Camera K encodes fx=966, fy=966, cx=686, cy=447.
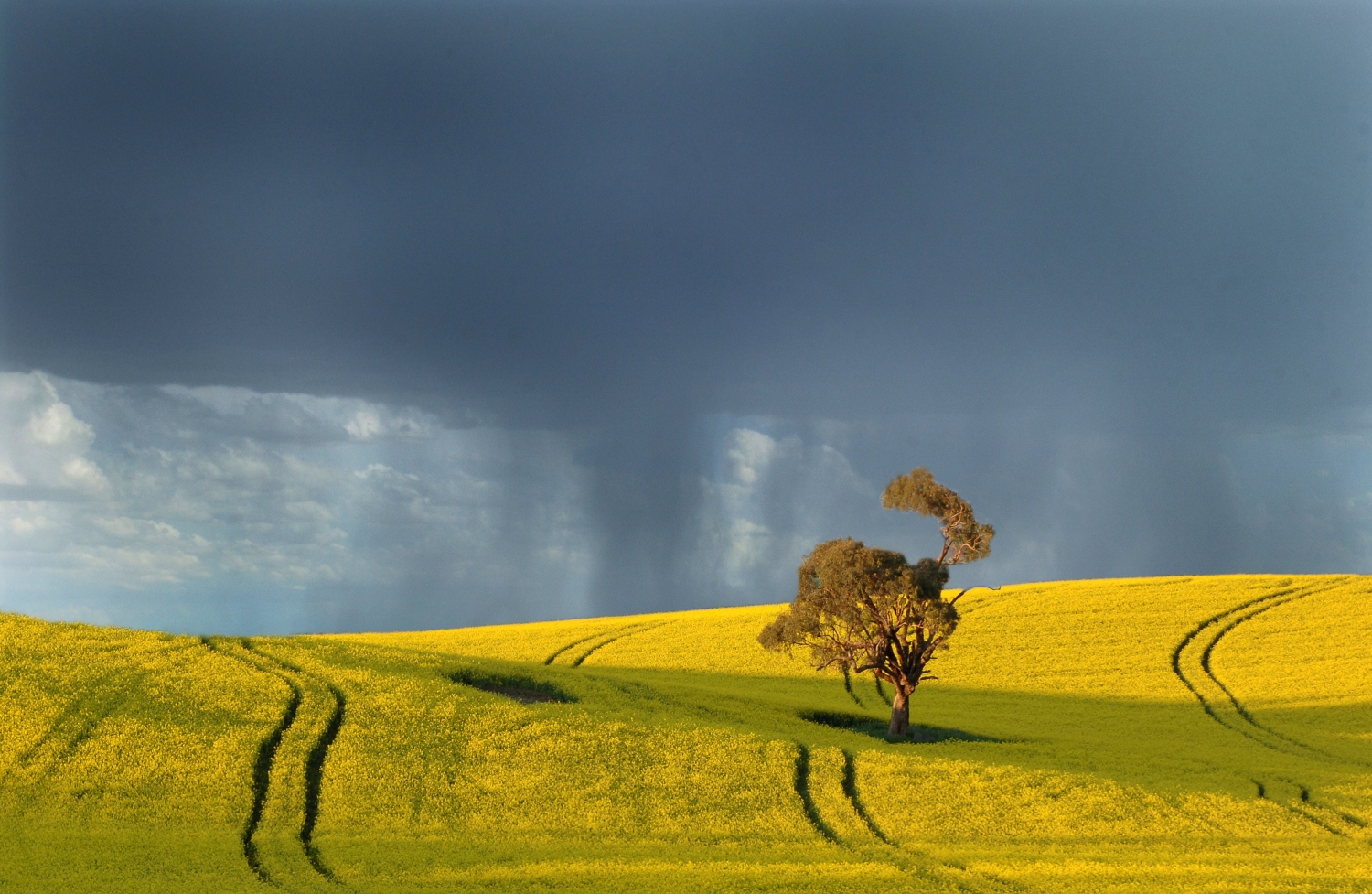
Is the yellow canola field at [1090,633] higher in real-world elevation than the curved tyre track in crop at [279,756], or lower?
higher

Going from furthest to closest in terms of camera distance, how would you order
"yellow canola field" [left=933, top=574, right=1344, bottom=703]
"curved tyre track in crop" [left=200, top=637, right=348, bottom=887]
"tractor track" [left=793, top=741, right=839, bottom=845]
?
"yellow canola field" [left=933, top=574, right=1344, bottom=703] < "tractor track" [left=793, top=741, right=839, bottom=845] < "curved tyre track in crop" [left=200, top=637, right=348, bottom=887]

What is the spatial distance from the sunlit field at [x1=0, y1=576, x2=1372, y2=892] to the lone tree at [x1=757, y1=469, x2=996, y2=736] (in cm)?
353

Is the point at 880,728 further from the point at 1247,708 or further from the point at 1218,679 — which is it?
the point at 1218,679

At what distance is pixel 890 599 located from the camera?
43.1 m

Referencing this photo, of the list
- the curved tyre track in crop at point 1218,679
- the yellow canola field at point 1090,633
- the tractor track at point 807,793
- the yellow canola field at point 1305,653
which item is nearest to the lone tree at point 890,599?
the tractor track at point 807,793

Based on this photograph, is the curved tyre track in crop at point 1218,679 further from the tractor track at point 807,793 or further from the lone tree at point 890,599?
the tractor track at point 807,793

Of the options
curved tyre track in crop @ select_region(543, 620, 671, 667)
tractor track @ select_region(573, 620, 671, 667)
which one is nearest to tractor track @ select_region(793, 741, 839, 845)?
curved tyre track in crop @ select_region(543, 620, 671, 667)

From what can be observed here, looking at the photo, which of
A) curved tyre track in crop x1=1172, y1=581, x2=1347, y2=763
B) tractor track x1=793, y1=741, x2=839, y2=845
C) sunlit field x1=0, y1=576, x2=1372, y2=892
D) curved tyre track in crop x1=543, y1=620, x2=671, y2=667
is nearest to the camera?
sunlit field x1=0, y1=576, x2=1372, y2=892

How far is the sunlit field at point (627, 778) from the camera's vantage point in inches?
982

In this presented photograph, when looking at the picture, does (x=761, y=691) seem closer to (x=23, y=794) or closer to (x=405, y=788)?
(x=405, y=788)

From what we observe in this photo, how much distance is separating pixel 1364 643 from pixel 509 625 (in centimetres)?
5902

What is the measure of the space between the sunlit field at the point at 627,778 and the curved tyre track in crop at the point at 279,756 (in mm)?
118

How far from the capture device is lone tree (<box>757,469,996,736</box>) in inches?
1670

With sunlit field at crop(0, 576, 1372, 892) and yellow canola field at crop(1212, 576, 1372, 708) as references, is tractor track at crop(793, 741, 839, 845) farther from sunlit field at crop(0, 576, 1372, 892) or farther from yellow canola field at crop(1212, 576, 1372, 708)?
yellow canola field at crop(1212, 576, 1372, 708)
